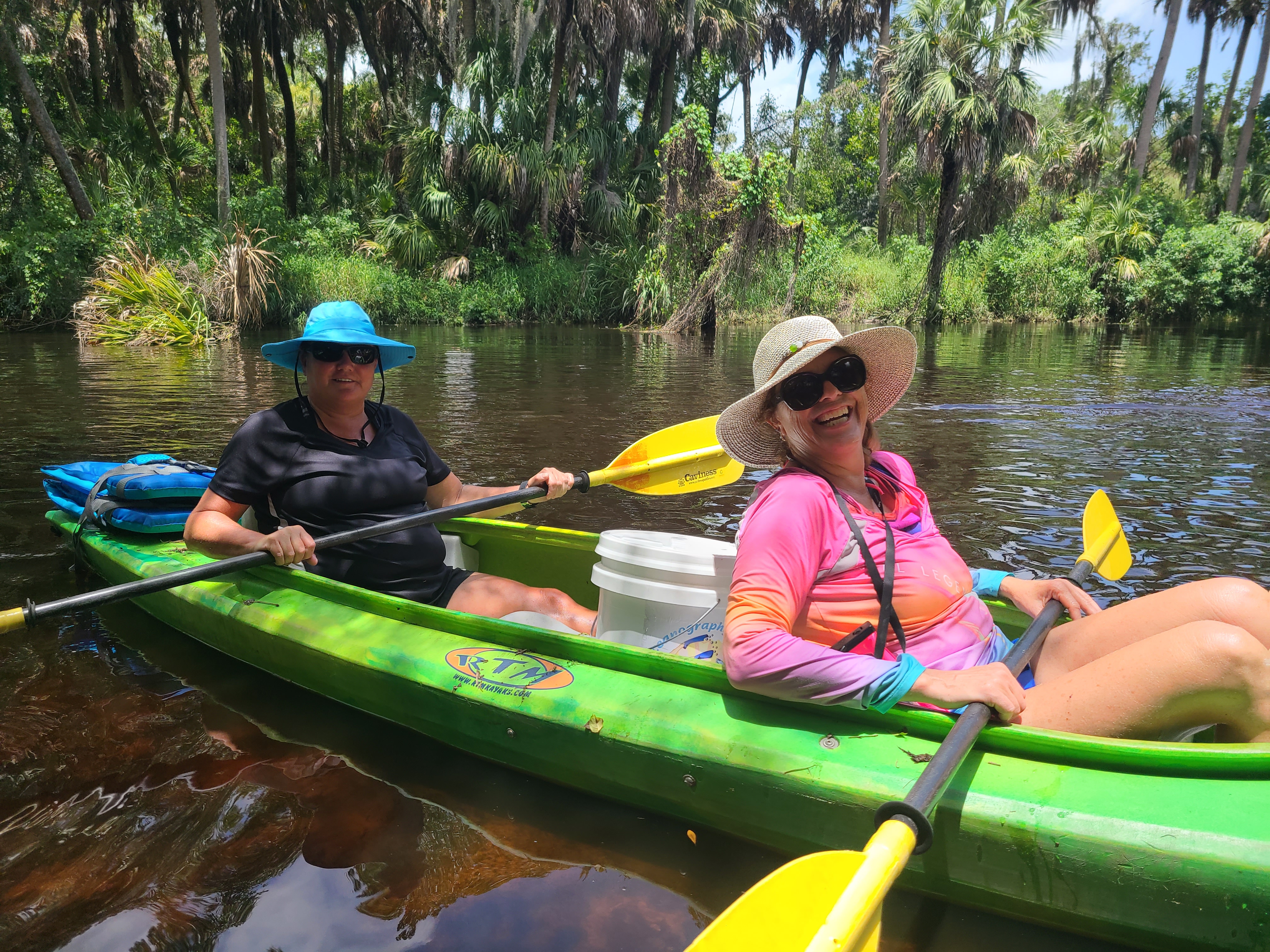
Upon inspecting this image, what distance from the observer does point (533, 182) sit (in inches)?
955

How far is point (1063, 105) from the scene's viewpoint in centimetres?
4556

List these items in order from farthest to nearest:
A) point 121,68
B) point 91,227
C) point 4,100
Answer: point 121,68 → point 4,100 → point 91,227

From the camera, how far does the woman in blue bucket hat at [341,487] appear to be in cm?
329

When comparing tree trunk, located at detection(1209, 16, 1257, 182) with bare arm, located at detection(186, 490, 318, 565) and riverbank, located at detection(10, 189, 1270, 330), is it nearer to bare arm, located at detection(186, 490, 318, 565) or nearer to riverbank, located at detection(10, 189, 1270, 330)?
riverbank, located at detection(10, 189, 1270, 330)

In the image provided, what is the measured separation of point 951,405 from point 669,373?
4.34 m

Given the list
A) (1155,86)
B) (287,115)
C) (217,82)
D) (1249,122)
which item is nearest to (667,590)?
(217,82)

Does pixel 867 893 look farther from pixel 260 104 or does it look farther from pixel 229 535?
pixel 260 104

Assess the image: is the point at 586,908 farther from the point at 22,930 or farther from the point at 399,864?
the point at 22,930

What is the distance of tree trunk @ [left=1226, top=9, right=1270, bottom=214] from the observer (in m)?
31.7

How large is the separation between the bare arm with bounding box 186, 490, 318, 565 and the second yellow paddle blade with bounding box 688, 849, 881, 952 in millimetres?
2215

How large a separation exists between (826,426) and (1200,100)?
40.5 m

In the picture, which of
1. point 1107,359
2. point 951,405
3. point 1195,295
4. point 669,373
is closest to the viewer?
point 951,405

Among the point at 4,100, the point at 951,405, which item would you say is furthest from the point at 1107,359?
the point at 4,100

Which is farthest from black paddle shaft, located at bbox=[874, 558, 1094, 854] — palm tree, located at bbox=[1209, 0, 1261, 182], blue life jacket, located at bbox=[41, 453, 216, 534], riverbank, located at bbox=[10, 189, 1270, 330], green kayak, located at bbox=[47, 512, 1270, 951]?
palm tree, located at bbox=[1209, 0, 1261, 182]
